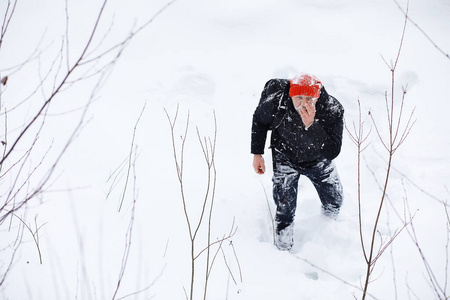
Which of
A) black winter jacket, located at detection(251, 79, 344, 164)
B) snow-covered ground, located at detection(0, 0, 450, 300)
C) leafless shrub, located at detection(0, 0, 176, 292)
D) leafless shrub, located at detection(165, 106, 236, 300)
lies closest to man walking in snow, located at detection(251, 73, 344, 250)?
black winter jacket, located at detection(251, 79, 344, 164)

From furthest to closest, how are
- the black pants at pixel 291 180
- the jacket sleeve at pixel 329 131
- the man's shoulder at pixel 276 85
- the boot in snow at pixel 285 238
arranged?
1. the boot in snow at pixel 285 238
2. the black pants at pixel 291 180
3. the man's shoulder at pixel 276 85
4. the jacket sleeve at pixel 329 131

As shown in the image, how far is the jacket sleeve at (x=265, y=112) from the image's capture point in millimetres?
2170

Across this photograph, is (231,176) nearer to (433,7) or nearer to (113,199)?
(113,199)

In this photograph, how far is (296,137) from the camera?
2.18 metres

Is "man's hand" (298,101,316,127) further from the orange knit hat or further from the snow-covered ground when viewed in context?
the snow-covered ground

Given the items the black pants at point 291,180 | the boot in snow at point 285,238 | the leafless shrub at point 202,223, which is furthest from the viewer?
the boot in snow at point 285,238

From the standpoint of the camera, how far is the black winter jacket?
208cm

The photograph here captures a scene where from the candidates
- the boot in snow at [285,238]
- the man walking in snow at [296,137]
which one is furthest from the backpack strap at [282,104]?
the boot in snow at [285,238]

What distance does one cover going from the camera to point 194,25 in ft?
17.2

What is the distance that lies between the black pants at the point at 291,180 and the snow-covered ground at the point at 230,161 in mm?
156

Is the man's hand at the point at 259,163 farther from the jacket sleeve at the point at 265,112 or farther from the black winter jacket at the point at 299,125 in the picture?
the black winter jacket at the point at 299,125

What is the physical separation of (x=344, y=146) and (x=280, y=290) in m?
2.12

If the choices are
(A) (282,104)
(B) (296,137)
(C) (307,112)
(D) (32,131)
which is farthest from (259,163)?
(D) (32,131)

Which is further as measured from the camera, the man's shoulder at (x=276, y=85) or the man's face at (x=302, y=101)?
the man's shoulder at (x=276, y=85)
